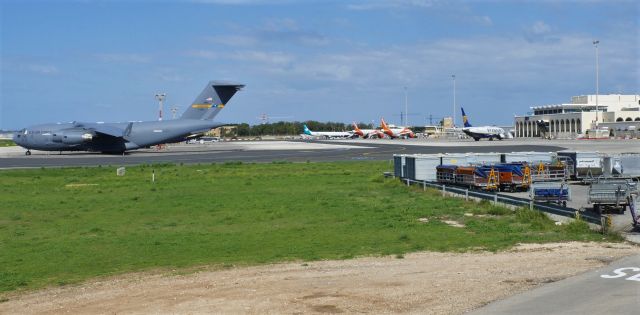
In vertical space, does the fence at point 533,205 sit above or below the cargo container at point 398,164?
below

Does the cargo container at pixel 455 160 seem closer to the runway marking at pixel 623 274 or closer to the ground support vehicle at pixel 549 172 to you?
the ground support vehicle at pixel 549 172

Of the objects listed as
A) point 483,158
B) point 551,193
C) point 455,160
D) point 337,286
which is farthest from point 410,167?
point 337,286

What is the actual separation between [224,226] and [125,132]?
65775 mm

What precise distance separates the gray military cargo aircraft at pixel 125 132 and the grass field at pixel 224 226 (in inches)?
1627

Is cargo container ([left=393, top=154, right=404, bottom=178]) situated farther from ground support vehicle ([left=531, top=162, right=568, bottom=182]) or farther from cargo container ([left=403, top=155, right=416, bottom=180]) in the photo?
ground support vehicle ([left=531, top=162, right=568, bottom=182])

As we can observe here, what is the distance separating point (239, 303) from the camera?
1444 cm

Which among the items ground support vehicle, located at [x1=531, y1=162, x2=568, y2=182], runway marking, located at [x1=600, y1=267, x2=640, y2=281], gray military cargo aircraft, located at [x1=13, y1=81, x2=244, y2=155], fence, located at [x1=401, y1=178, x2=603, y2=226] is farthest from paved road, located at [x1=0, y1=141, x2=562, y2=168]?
runway marking, located at [x1=600, y1=267, x2=640, y2=281]

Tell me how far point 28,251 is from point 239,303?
11.3 meters

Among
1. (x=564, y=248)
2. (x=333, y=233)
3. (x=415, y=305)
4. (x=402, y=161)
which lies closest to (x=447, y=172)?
(x=402, y=161)

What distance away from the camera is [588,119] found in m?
171

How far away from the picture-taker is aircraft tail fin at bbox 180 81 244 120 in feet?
Result: 308

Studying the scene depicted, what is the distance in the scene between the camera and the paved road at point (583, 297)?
500 inches

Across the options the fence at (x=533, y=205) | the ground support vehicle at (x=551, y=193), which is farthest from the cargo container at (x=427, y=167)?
the ground support vehicle at (x=551, y=193)

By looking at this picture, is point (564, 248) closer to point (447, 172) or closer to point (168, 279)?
point (168, 279)
